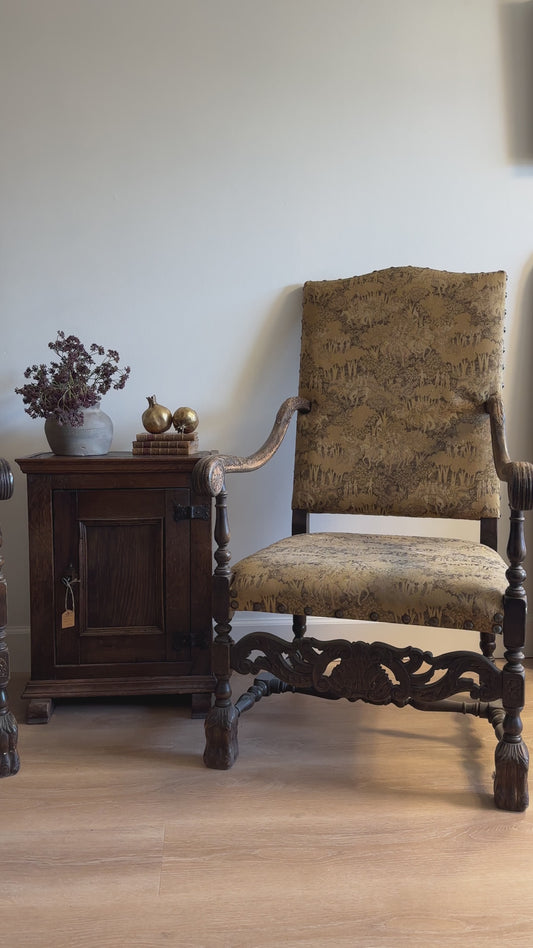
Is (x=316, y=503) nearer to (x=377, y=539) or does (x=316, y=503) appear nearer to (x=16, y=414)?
(x=377, y=539)

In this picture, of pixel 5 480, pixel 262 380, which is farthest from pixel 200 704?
pixel 262 380

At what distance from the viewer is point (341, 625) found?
2.52m

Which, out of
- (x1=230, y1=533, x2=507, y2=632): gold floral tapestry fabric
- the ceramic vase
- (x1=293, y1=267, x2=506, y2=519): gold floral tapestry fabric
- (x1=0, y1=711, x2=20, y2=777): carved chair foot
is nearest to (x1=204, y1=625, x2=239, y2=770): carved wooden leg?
(x1=230, y1=533, x2=507, y2=632): gold floral tapestry fabric

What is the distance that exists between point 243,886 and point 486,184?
81.3 inches

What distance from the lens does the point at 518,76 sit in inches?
93.5

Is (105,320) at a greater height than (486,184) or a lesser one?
lesser

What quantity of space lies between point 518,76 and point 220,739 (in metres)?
2.12

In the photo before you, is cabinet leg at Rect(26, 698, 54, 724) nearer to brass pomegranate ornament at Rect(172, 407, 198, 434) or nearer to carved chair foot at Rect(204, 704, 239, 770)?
carved chair foot at Rect(204, 704, 239, 770)

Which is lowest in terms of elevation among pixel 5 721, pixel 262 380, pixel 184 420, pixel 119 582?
pixel 5 721

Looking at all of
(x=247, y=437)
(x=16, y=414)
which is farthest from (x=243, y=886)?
(x=16, y=414)

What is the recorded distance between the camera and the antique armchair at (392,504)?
1.60 m

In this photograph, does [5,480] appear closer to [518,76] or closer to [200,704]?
[200,704]

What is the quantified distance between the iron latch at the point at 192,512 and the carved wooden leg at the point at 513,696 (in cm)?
81

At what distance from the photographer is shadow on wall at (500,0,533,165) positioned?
2361 mm
